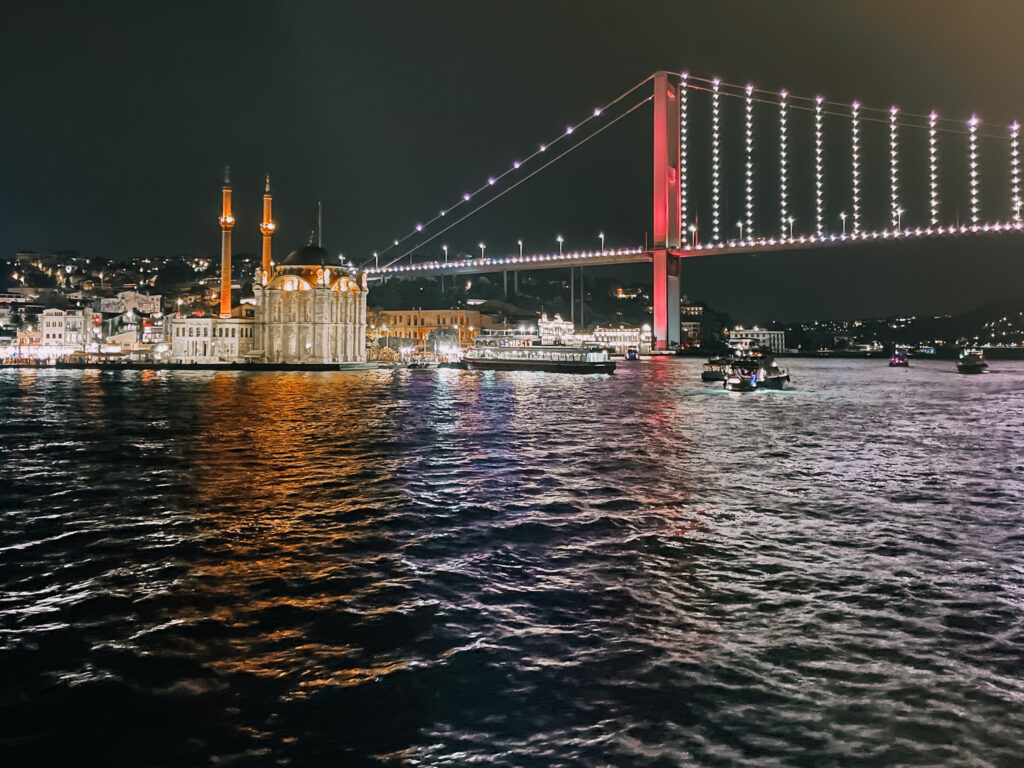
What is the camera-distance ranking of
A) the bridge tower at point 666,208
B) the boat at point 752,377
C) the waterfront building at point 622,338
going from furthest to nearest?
the waterfront building at point 622,338
the bridge tower at point 666,208
the boat at point 752,377

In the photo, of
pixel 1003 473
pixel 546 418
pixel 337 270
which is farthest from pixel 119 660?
pixel 337 270

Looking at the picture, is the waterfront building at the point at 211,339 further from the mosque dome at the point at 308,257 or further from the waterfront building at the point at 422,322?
the waterfront building at the point at 422,322

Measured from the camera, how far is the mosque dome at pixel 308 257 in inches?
2724

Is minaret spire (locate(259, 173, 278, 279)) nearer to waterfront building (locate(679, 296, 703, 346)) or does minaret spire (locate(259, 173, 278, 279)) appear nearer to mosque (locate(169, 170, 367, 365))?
mosque (locate(169, 170, 367, 365))

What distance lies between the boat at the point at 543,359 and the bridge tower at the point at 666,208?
9.86 metres

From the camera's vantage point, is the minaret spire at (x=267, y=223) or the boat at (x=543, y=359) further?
the minaret spire at (x=267, y=223)

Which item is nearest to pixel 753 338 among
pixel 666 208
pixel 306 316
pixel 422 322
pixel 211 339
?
pixel 422 322

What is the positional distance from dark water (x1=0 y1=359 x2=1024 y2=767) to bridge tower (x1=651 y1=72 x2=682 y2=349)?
55.3 meters

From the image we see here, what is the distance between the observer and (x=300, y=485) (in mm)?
9469

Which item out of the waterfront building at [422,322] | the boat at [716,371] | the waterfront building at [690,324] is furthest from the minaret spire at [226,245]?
the waterfront building at [690,324]

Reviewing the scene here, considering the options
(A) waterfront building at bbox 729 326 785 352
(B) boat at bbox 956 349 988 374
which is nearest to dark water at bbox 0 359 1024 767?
(B) boat at bbox 956 349 988 374

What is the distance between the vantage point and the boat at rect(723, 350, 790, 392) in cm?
3269

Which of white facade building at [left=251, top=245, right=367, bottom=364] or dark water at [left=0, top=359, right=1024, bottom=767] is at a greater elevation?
white facade building at [left=251, top=245, right=367, bottom=364]

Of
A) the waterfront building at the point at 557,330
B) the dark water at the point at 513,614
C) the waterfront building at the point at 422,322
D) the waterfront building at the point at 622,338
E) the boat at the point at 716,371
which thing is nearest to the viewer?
the dark water at the point at 513,614
